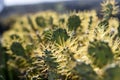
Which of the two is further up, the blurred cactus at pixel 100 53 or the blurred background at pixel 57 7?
the blurred background at pixel 57 7

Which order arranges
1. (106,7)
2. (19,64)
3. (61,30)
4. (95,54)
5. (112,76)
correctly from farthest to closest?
(19,64) < (106,7) < (61,30) < (95,54) < (112,76)

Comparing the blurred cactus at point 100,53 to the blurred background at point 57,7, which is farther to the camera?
the blurred background at point 57,7

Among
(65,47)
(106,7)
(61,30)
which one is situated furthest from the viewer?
(106,7)

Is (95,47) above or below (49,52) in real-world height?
below

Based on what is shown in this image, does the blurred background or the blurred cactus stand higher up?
the blurred background

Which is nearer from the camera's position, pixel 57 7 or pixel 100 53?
pixel 100 53

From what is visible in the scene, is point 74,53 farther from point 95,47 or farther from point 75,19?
point 75,19

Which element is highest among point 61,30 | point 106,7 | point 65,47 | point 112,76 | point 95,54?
point 106,7

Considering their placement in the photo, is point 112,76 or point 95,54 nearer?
point 112,76

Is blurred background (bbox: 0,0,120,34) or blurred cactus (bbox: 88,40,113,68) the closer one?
blurred cactus (bbox: 88,40,113,68)

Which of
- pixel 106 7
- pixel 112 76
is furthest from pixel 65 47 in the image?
pixel 106 7
